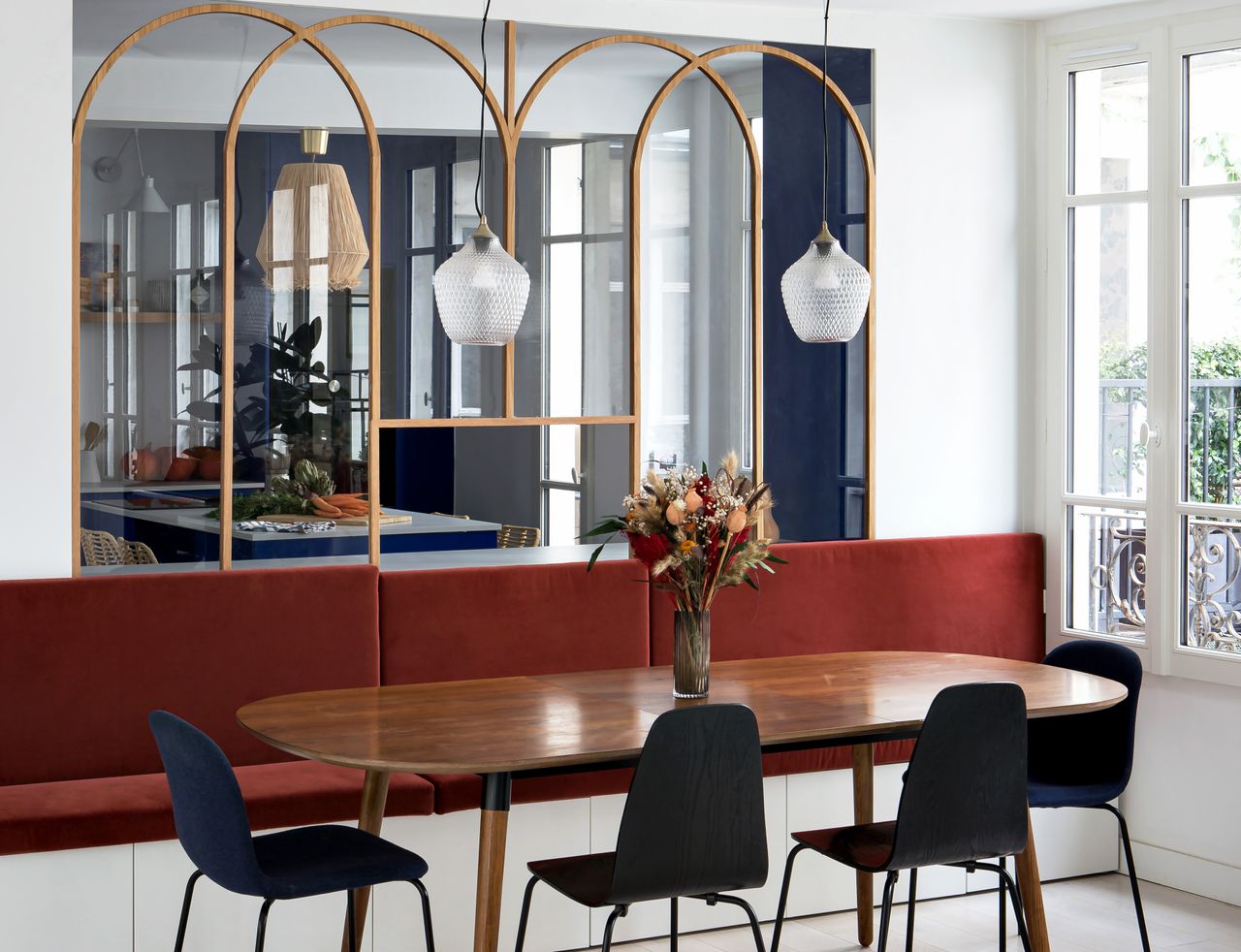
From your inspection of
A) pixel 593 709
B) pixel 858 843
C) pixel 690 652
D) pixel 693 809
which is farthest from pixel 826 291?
pixel 693 809

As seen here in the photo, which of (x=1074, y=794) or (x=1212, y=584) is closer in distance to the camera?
(x=1074, y=794)

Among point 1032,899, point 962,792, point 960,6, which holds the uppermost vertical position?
point 960,6

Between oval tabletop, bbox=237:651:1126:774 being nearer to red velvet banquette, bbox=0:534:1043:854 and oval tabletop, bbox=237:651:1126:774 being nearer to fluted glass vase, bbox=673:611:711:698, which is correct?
fluted glass vase, bbox=673:611:711:698

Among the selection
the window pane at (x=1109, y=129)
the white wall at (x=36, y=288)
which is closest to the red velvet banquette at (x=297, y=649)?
the white wall at (x=36, y=288)

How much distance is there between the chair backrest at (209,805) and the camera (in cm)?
326

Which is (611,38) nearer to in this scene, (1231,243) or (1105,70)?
(1105,70)

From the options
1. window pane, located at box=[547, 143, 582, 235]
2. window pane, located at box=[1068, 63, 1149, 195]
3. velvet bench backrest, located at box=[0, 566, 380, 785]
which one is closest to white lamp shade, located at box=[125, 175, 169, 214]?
velvet bench backrest, located at box=[0, 566, 380, 785]

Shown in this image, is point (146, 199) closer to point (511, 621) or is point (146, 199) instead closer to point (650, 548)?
point (511, 621)

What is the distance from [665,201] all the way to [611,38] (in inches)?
22.3

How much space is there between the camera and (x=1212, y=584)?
533cm

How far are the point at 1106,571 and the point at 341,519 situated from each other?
2.76 meters

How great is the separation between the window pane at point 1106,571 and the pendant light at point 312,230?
280 centimetres

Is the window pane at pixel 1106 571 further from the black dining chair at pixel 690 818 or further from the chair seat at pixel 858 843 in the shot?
the black dining chair at pixel 690 818

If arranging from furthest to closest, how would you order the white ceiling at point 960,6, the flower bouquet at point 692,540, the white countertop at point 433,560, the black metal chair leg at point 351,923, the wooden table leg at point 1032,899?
1. the white ceiling at point 960,6
2. the white countertop at point 433,560
3. the wooden table leg at point 1032,899
4. the flower bouquet at point 692,540
5. the black metal chair leg at point 351,923
